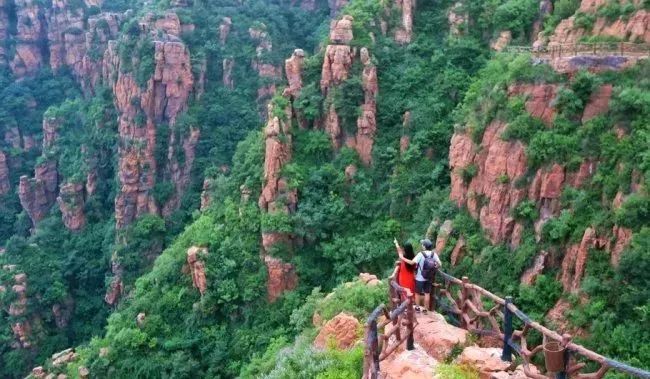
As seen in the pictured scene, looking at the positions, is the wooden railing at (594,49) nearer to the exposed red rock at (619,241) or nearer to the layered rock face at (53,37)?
the exposed red rock at (619,241)

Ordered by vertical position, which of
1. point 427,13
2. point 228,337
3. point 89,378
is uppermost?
point 427,13

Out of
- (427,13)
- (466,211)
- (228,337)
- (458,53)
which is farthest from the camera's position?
(427,13)

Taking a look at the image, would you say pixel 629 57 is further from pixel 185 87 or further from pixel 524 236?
pixel 185 87

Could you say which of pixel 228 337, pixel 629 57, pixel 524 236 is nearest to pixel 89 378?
pixel 228 337

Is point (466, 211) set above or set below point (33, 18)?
below

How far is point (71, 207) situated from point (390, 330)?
148 feet

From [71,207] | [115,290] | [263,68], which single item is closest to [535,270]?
[115,290]

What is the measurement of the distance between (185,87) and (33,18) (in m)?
23.9

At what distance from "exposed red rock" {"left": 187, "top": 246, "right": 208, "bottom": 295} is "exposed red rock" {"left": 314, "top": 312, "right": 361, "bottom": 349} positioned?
13558mm

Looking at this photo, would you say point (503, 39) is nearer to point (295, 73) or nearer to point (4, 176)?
point (295, 73)

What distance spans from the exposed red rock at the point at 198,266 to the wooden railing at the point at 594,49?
17.2m

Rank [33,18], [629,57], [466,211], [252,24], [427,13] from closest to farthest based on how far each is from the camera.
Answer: [629,57], [466,211], [427,13], [252,24], [33,18]

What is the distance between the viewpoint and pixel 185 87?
50.5 metres

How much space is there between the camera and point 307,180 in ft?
93.2
